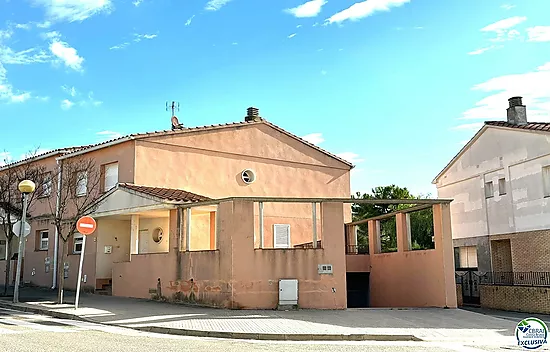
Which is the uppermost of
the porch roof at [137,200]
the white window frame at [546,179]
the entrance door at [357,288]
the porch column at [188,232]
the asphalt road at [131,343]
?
the white window frame at [546,179]

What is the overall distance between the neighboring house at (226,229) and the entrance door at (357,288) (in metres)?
0.06

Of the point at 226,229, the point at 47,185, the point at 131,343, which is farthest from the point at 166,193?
the point at 131,343

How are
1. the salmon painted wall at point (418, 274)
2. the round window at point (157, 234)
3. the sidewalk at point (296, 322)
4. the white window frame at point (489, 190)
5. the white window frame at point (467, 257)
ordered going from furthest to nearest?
1. the white window frame at point (467, 257)
2. the white window frame at point (489, 190)
3. the round window at point (157, 234)
4. the salmon painted wall at point (418, 274)
5. the sidewalk at point (296, 322)

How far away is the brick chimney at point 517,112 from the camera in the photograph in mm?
26828

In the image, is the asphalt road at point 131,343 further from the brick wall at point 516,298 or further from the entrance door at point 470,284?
the entrance door at point 470,284

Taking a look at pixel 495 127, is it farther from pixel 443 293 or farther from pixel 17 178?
pixel 17 178

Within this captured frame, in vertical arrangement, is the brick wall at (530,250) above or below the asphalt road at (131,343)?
above

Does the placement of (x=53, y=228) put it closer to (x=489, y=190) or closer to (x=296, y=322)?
(x=296, y=322)

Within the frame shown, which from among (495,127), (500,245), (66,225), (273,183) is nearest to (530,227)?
(500,245)

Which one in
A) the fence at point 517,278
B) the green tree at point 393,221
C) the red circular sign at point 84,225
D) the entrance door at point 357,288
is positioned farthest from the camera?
the green tree at point 393,221

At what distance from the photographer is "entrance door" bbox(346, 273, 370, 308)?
23.1m

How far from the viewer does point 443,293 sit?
17641 mm

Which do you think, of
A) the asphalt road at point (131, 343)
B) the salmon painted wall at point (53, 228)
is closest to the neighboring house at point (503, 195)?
the asphalt road at point (131, 343)

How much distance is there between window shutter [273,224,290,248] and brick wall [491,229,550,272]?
10124mm
